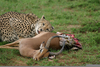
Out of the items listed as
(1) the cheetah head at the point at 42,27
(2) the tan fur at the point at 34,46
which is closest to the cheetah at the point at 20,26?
(1) the cheetah head at the point at 42,27

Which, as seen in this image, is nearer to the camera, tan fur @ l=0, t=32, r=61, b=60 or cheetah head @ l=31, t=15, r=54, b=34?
tan fur @ l=0, t=32, r=61, b=60

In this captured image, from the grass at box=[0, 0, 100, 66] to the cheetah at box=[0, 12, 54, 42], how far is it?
45 cm

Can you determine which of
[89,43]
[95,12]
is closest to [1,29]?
[89,43]

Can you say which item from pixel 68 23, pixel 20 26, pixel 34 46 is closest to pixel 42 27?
pixel 20 26

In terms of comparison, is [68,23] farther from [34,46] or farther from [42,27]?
[34,46]

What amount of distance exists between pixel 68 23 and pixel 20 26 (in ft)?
8.10

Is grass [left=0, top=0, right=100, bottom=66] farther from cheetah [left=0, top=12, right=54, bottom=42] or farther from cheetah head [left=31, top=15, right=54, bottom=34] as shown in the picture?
cheetah head [left=31, top=15, right=54, bottom=34]

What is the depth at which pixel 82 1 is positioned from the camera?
32.8ft

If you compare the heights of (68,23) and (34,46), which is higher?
(68,23)

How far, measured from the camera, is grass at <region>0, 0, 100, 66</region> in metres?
4.20

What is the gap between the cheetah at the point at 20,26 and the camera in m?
5.62

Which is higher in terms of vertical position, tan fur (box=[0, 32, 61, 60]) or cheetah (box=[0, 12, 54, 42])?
cheetah (box=[0, 12, 54, 42])

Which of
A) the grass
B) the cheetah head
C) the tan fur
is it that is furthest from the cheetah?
the tan fur

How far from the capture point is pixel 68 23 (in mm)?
7586
